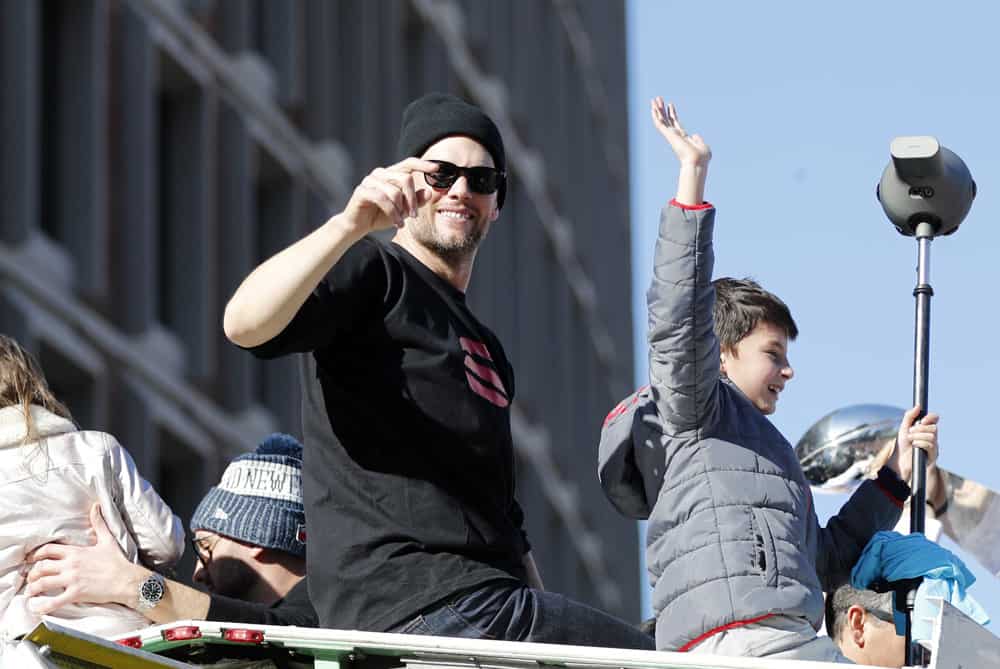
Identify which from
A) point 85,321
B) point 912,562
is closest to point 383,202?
point 912,562

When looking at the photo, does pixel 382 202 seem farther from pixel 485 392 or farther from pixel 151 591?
pixel 151 591

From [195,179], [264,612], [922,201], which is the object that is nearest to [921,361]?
[922,201]

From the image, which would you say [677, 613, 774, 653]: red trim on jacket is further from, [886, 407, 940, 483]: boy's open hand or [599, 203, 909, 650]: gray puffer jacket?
[886, 407, 940, 483]: boy's open hand

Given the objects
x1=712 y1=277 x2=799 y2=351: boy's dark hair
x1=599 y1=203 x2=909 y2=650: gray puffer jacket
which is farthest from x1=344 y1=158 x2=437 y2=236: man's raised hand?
x1=712 y1=277 x2=799 y2=351: boy's dark hair

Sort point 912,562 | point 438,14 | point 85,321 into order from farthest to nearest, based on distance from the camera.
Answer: point 438,14
point 85,321
point 912,562

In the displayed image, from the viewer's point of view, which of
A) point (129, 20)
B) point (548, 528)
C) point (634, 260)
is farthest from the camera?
point (634, 260)

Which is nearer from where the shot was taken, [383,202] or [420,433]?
[383,202]

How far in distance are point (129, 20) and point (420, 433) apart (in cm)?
1672

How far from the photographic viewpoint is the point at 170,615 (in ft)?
21.6

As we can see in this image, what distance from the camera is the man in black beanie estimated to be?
589 centimetres

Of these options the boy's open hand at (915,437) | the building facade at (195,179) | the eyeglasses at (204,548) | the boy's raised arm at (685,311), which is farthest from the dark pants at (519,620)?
the building facade at (195,179)

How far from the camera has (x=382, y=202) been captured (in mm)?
5555

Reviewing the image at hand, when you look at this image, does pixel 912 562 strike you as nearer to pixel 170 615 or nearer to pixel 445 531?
pixel 445 531

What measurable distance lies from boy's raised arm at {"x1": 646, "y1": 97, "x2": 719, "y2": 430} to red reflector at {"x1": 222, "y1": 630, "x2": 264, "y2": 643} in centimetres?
128
